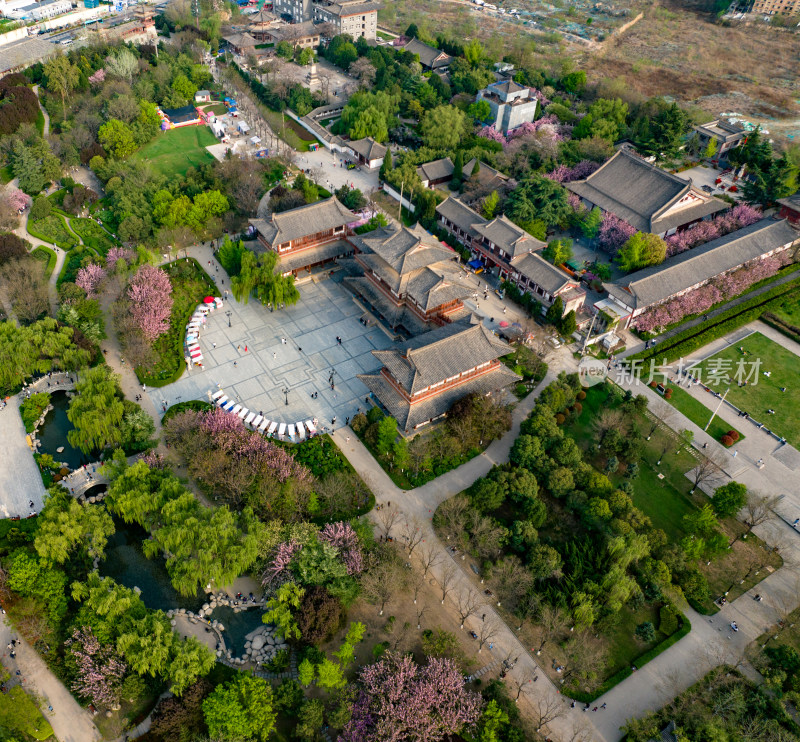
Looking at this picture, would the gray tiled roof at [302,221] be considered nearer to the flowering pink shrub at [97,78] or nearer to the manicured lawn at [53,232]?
the manicured lawn at [53,232]

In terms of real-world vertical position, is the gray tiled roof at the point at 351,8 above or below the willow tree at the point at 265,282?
above

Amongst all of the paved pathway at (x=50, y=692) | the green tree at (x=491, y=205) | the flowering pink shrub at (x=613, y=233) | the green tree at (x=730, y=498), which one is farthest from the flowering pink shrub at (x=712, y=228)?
the paved pathway at (x=50, y=692)

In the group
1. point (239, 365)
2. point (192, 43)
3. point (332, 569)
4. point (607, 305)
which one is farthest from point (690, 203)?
point (192, 43)

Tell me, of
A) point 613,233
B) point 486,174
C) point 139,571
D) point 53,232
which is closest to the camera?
point 139,571

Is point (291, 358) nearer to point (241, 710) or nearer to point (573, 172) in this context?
point (241, 710)

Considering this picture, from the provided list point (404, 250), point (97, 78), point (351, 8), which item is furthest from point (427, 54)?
point (404, 250)

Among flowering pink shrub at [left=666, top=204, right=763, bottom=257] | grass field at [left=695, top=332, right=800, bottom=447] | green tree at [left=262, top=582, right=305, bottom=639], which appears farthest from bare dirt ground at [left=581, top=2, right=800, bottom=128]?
green tree at [left=262, top=582, right=305, bottom=639]
